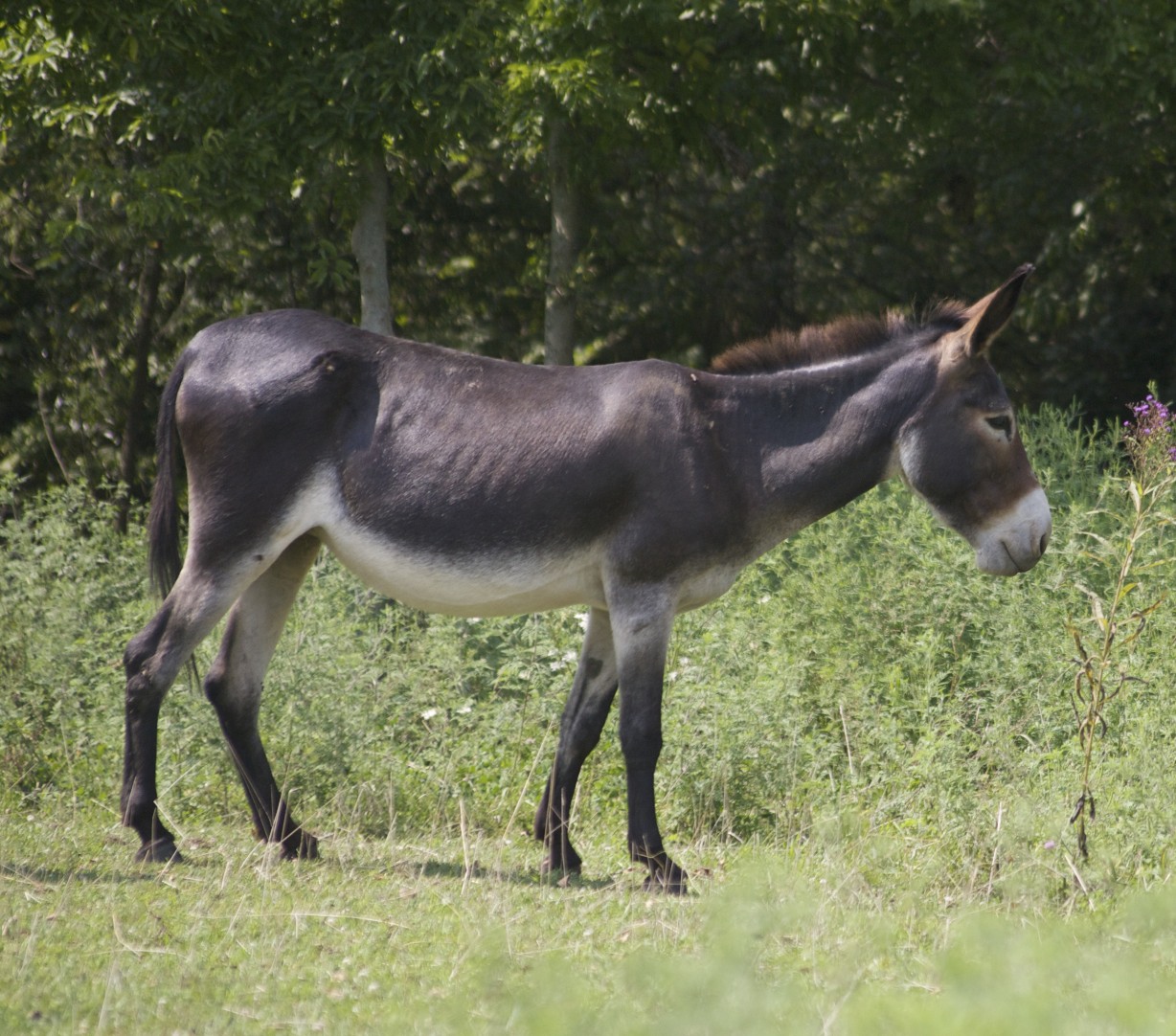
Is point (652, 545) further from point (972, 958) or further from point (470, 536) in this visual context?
point (972, 958)

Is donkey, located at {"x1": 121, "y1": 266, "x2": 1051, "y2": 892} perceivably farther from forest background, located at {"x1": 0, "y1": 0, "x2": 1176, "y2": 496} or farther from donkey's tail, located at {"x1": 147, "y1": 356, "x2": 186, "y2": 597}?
forest background, located at {"x1": 0, "y1": 0, "x2": 1176, "y2": 496}

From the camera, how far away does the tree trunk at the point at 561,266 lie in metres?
12.2

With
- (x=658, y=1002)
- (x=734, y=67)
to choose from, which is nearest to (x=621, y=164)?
(x=734, y=67)

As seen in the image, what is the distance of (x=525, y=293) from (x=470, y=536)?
10.1 meters

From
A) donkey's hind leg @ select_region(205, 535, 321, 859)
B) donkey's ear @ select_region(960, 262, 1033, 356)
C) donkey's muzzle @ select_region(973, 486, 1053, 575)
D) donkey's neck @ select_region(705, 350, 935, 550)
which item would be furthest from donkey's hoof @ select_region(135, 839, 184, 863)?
donkey's ear @ select_region(960, 262, 1033, 356)

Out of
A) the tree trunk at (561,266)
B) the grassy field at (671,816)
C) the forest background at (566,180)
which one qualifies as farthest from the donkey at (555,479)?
the tree trunk at (561,266)

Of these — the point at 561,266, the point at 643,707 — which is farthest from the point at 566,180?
the point at 643,707

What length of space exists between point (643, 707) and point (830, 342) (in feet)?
5.66

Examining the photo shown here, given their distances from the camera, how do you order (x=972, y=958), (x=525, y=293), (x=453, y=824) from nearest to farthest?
(x=972, y=958) < (x=453, y=824) < (x=525, y=293)

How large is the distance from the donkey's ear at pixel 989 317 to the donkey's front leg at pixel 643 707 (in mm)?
1599

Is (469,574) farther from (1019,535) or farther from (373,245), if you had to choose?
(373,245)

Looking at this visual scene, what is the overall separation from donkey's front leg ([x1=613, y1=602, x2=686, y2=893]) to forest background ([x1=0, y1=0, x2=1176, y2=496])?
479 cm

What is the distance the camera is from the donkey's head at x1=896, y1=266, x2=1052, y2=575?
18.4 feet

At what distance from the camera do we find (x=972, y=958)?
10.4 ft
